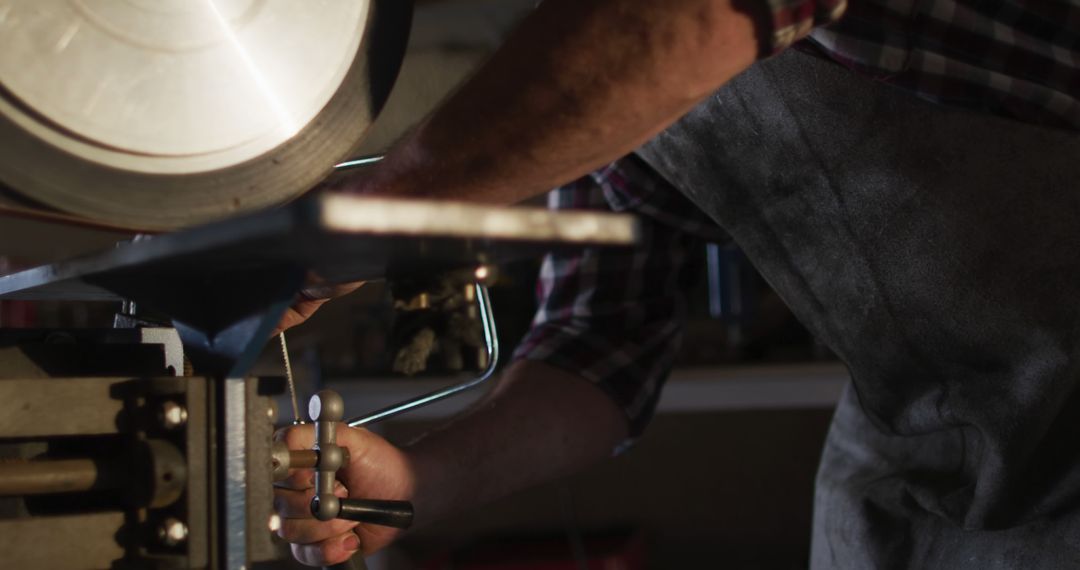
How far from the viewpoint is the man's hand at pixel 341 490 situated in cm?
77

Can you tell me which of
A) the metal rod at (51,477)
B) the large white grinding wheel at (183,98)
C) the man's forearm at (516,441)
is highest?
the large white grinding wheel at (183,98)

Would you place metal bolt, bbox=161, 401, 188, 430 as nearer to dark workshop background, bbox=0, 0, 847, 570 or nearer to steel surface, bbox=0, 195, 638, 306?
steel surface, bbox=0, 195, 638, 306

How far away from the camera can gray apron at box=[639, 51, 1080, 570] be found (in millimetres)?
844

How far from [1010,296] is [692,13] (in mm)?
452

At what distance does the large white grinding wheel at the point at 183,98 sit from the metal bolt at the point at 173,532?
0.16 meters

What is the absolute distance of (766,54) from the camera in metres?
0.58

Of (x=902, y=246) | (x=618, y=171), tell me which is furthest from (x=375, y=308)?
(x=902, y=246)

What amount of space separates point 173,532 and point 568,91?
0.28 m

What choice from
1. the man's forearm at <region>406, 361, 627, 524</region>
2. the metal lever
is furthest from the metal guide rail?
the man's forearm at <region>406, 361, 627, 524</region>

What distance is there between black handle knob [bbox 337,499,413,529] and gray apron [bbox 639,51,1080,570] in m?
0.47

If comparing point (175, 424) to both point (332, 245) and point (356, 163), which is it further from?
point (356, 163)

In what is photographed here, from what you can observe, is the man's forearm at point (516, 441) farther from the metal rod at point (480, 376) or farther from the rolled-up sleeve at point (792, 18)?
the rolled-up sleeve at point (792, 18)

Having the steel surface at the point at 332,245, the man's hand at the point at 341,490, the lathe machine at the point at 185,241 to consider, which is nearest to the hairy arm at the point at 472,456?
the man's hand at the point at 341,490

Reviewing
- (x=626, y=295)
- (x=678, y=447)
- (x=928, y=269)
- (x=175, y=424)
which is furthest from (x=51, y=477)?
(x=678, y=447)
